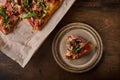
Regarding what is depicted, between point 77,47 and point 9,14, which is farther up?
point 9,14

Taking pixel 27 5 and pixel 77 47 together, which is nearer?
pixel 77 47

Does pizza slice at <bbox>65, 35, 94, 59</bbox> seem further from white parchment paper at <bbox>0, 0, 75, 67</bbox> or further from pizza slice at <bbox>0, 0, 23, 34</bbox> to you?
pizza slice at <bbox>0, 0, 23, 34</bbox>

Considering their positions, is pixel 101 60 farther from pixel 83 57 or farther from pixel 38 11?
pixel 38 11

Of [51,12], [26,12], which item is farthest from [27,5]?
[51,12]

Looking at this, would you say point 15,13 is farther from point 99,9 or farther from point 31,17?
point 99,9

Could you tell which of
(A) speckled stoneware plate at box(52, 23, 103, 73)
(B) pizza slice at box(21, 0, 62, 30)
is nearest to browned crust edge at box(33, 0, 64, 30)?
(B) pizza slice at box(21, 0, 62, 30)

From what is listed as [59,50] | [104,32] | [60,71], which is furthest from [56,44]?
[104,32]
